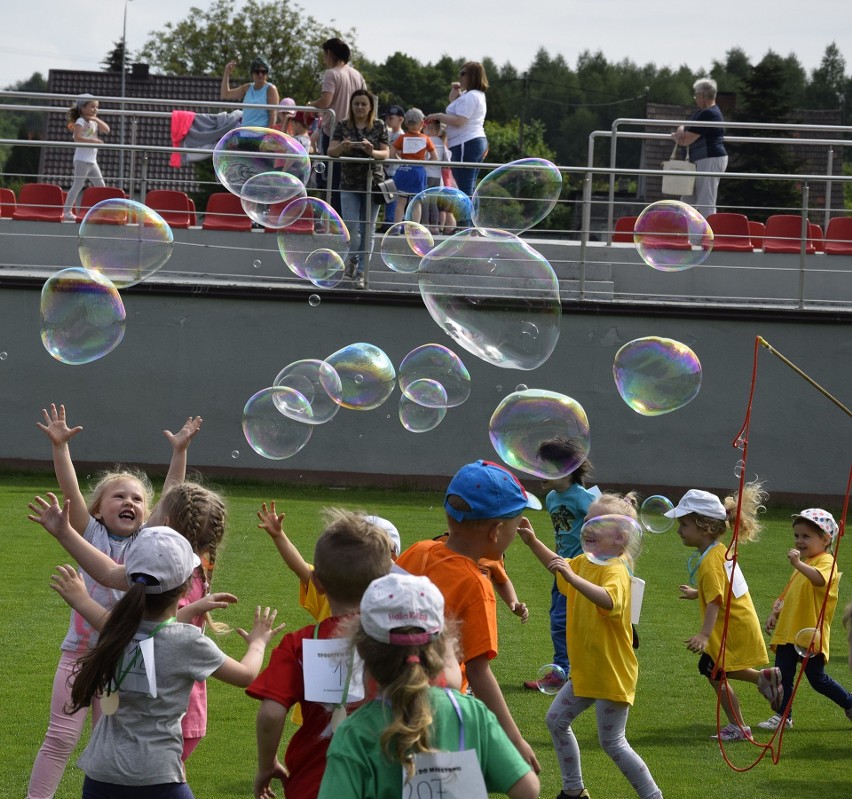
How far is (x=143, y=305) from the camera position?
1420cm

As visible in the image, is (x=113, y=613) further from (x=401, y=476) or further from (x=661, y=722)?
(x=401, y=476)

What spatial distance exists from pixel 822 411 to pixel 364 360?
7537 millimetres

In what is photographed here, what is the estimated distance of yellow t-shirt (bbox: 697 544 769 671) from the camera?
6.43 meters

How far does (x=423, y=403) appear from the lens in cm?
811

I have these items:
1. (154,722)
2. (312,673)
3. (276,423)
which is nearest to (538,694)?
(276,423)

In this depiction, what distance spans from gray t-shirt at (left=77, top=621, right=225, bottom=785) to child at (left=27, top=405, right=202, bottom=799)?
1.03 m

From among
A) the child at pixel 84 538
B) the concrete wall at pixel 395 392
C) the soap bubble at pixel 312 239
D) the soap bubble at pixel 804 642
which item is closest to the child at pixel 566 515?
the soap bubble at pixel 804 642

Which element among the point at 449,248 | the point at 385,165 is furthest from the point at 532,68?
the point at 449,248

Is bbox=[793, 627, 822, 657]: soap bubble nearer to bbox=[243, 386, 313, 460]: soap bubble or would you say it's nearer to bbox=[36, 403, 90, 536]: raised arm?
bbox=[243, 386, 313, 460]: soap bubble

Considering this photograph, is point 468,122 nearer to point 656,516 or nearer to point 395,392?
point 395,392

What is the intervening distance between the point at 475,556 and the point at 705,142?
12.1 meters

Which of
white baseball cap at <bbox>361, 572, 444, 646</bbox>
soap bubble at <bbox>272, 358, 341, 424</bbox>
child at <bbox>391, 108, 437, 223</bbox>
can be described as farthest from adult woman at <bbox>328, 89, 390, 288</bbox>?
white baseball cap at <bbox>361, 572, 444, 646</bbox>

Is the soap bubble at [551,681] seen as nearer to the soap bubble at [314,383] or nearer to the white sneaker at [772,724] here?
the white sneaker at [772,724]

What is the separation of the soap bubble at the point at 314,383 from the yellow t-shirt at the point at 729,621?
272 centimetres
